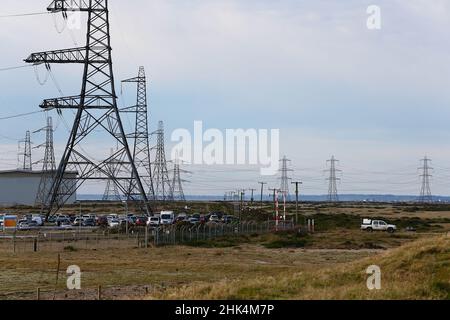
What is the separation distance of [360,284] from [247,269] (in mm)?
16318

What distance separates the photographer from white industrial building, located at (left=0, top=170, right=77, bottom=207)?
129 m

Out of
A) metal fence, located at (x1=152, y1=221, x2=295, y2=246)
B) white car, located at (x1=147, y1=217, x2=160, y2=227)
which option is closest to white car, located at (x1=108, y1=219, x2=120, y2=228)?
white car, located at (x1=147, y1=217, x2=160, y2=227)

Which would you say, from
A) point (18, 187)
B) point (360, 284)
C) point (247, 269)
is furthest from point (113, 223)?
point (18, 187)

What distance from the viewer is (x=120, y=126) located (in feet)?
182

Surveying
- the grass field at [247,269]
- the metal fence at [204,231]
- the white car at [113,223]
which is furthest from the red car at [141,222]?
the grass field at [247,269]

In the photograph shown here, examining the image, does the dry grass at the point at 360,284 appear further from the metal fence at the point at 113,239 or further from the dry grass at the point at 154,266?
the metal fence at the point at 113,239

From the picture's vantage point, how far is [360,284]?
56.1 ft

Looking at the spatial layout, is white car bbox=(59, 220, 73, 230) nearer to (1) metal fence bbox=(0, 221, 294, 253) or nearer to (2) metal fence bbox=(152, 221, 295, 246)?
(1) metal fence bbox=(0, 221, 294, 253)

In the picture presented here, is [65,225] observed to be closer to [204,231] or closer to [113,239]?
[113,239]

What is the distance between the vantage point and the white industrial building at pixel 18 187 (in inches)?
5084

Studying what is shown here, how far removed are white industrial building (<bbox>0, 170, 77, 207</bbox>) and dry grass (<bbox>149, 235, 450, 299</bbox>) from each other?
113311mm

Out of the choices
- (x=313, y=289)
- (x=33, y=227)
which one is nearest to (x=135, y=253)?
(x=33, y=227)
